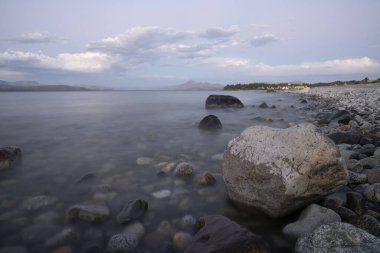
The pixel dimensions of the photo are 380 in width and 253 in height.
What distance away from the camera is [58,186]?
6.52 metres

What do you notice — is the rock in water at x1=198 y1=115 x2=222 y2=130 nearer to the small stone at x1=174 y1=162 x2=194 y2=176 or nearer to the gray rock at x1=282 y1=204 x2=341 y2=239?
the small stone at x1=174 y1=162 x2=194 y2=176

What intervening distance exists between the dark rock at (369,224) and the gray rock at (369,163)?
2.89 meters

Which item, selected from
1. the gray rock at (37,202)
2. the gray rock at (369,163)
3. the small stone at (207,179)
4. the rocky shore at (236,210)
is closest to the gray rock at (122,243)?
the rocky shore at (236,210)

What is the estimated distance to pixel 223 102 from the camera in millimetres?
27750

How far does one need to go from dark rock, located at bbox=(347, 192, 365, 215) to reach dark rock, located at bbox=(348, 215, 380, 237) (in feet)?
1.73

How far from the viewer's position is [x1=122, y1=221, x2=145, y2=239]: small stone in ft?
15.2

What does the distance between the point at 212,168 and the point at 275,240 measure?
3.39 metres

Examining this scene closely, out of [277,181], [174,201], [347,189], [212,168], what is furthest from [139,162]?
[347,189]

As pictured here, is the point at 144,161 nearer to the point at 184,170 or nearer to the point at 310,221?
the point at 184,170

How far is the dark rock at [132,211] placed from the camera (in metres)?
5.06

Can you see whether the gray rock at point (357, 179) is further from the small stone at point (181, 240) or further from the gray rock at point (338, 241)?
the small stone at point (181, 240)

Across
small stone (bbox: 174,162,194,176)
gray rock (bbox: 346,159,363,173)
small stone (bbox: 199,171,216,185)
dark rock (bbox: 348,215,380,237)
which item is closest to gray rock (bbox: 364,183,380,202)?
dark rock (bbox: 348,215,380,237)

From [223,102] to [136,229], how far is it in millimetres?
23655

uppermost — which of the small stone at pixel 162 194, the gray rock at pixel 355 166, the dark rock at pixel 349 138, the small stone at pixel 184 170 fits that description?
the dark rock at pixel 349 138
